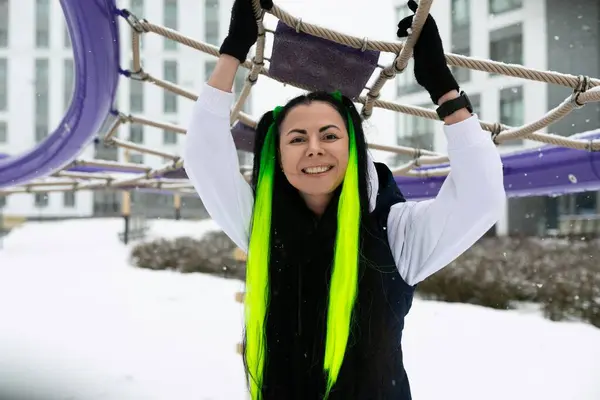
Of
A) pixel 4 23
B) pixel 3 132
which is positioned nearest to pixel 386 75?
pixel 3 132

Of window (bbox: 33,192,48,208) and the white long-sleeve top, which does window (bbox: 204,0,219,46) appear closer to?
window (bbox: 33,192,48,208)

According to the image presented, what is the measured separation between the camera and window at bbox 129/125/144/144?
69.9ft

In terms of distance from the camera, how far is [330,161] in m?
0.98

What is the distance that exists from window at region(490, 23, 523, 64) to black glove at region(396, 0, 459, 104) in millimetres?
12238

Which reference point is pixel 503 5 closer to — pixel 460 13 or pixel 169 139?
pixel 460 13

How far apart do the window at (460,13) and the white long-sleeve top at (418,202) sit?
13142 millimetres

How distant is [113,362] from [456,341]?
228 cm

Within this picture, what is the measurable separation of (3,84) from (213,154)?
2747 centimetres

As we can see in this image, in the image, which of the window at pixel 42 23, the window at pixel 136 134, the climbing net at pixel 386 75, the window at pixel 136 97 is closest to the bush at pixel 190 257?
the climbing net at pixel 386 75

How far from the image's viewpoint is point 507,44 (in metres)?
12.2

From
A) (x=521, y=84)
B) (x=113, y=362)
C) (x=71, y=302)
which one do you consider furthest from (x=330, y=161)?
(x=521, y=84)

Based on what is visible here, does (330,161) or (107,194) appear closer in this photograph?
(330,161)

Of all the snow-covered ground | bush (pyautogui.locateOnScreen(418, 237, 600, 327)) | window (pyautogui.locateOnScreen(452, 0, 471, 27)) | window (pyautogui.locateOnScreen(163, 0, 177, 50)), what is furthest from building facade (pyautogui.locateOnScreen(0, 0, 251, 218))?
bush (pyautogui.locateOnScreen(418, 237, 600, 327))

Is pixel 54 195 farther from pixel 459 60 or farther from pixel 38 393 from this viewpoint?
pixel 459 60
